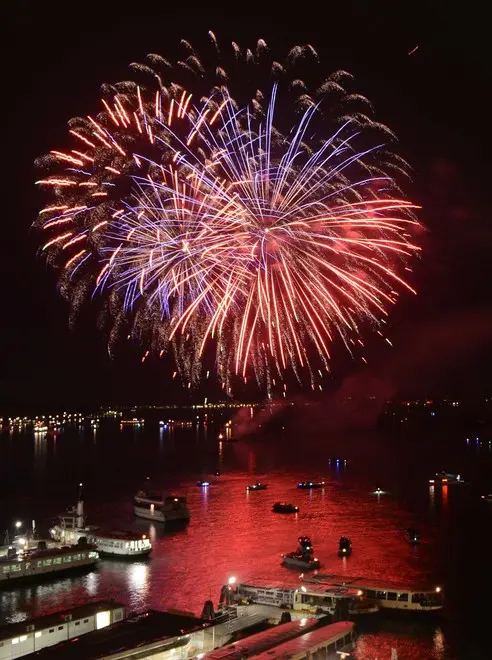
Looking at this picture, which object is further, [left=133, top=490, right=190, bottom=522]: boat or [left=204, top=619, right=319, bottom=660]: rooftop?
[left=133, top=490, right=190, bottom=522]: boat

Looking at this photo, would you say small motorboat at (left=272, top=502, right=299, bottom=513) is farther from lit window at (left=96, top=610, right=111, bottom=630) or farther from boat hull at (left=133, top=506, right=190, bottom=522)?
lit window at (left=96, top=610, right=111, bottom=630)

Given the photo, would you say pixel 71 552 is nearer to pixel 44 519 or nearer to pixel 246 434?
pixel 44 519

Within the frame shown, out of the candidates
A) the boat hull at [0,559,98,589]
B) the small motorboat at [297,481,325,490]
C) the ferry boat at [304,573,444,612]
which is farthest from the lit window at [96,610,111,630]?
the small motorboat at [297,481,325,490]

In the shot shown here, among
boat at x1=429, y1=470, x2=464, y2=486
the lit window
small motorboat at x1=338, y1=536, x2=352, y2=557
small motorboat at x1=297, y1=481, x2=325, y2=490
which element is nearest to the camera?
the lit window

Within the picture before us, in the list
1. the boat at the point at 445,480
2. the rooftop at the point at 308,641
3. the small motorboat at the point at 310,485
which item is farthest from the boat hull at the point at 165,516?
the boat at the point at 445,480

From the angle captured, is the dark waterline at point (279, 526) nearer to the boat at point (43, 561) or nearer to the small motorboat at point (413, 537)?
the small motorboat at point (413, 537)

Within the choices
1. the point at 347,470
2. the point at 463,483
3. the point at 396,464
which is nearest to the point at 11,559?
the point at 463,483

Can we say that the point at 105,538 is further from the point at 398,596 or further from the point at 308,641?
the point at 308,641

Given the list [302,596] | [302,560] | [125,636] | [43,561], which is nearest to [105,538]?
[43,561]
